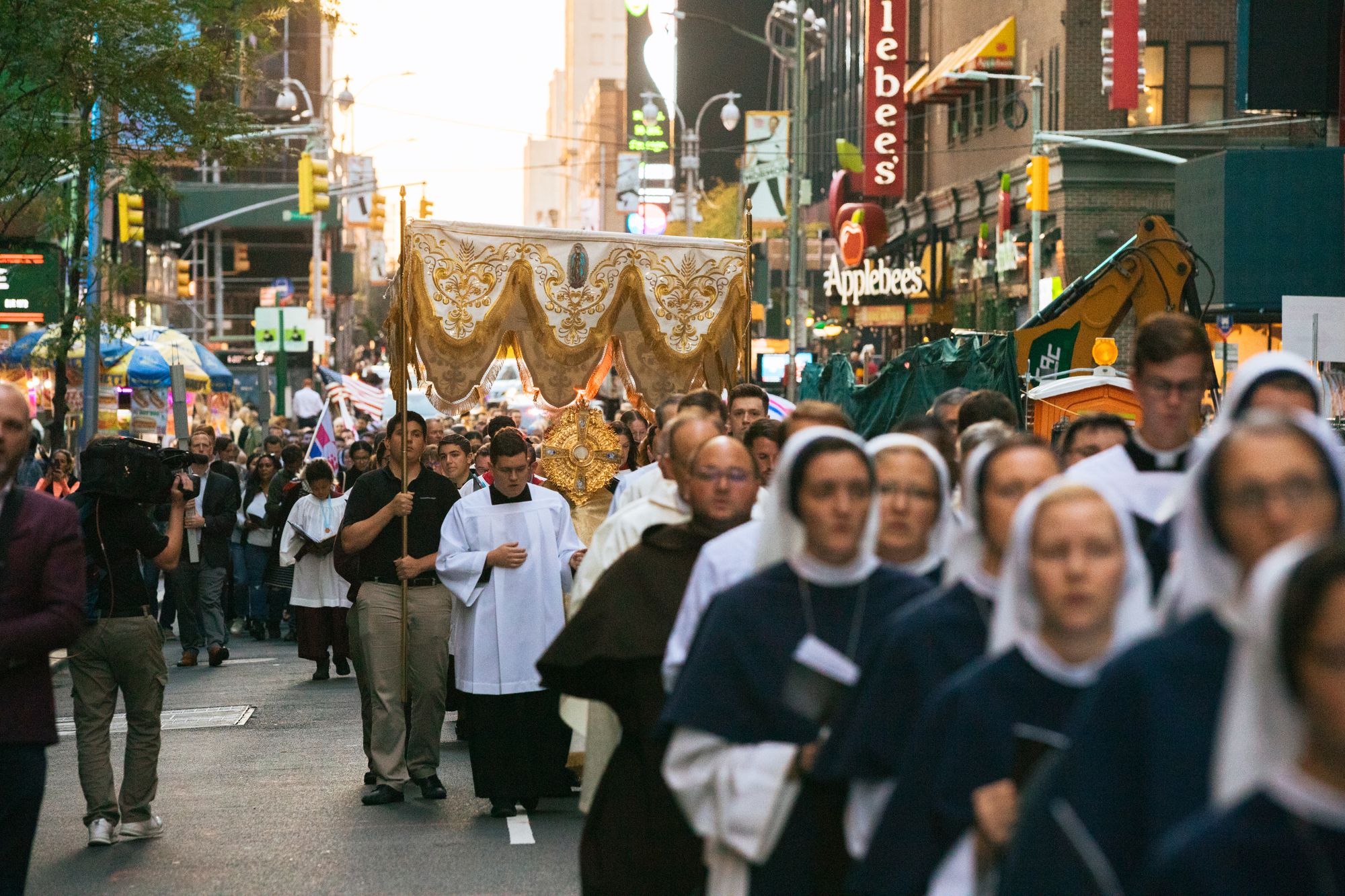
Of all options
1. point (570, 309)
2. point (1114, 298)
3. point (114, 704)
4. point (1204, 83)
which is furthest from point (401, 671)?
point (1204, 83)

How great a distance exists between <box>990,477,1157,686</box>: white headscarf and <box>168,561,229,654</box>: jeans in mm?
14970

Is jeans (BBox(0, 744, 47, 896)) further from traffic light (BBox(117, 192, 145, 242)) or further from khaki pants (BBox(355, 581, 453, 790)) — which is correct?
traffic light (BBox(117, 192, 145, 242))

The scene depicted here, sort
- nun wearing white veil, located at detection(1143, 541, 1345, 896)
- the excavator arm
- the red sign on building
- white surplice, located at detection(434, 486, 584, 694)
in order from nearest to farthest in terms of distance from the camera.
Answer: nun wearing white veil, located at detection(1143, 541, 1345, 896) < white surplice, located at detection(434, 486, 584, 694) < the excavator arm < the red sign on building

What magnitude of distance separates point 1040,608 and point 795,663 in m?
1.04

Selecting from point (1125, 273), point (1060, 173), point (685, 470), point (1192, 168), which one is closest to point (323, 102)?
point (1060, 173)

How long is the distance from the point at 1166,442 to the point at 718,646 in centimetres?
188

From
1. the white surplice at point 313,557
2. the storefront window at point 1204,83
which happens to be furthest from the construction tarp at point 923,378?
the storefront window at point 1204,83

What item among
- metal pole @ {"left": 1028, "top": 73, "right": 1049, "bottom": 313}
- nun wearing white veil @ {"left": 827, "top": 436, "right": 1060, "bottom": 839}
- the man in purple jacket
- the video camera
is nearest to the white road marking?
the video camera

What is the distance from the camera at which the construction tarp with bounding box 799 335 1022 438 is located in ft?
55.2

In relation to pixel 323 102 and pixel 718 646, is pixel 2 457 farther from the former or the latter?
pixel 323 102

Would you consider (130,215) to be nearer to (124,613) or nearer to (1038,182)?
(1038,182)

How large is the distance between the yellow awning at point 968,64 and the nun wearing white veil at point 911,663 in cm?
3639

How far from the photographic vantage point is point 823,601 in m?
4.33

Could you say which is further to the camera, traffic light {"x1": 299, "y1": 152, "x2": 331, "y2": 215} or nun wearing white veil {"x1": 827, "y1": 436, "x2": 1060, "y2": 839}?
traffic light {"x1": 299, "y1": 152, "x2": 331, "y2": 215}
